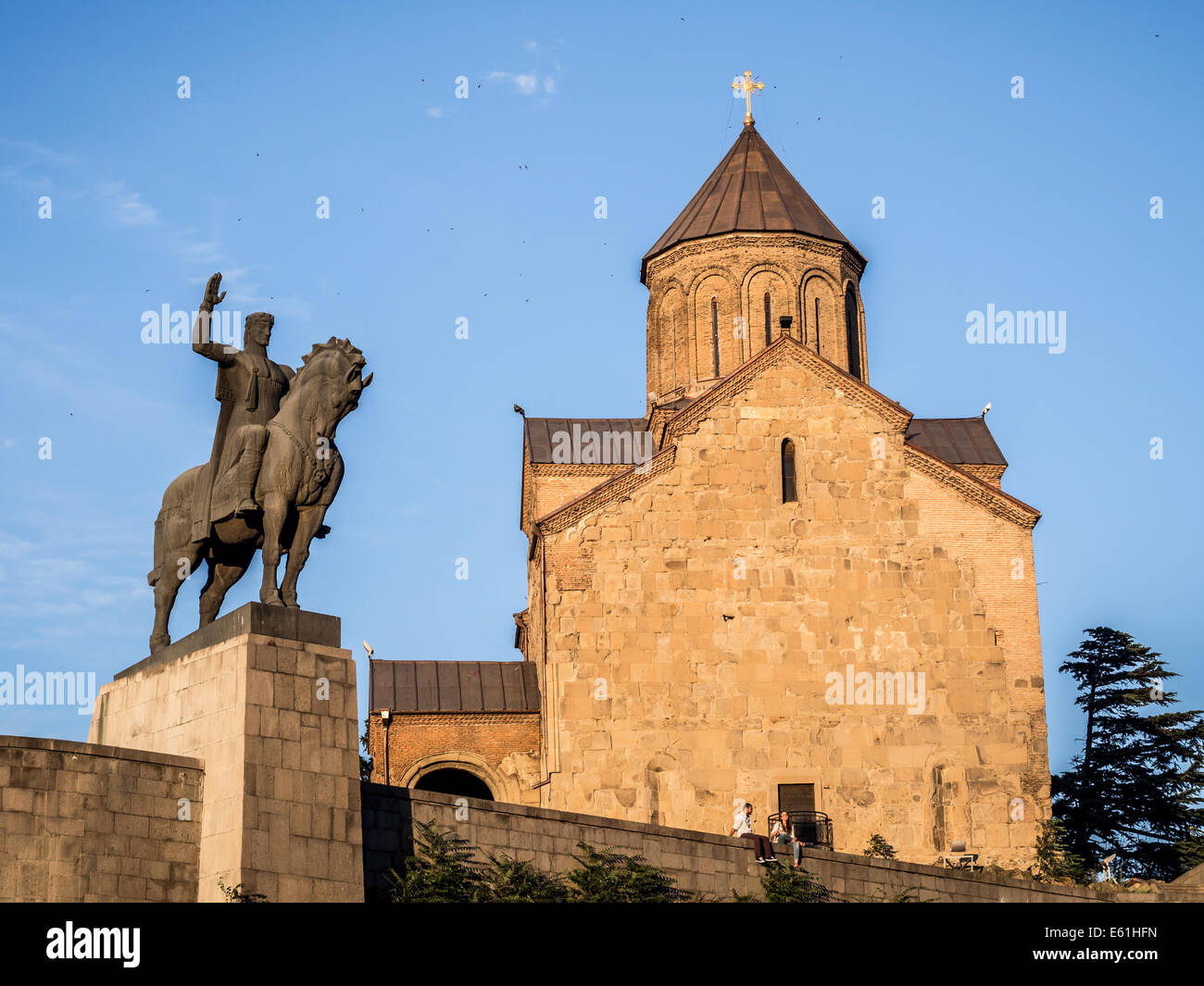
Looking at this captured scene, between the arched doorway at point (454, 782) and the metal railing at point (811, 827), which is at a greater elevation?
the arched doorway at point (454, 782)

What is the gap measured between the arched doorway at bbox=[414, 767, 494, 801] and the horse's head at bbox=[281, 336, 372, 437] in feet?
57.4

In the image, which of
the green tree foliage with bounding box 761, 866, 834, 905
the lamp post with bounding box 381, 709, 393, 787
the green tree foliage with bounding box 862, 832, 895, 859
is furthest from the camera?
the lamp post with bounding box 381, 709, 393, 787

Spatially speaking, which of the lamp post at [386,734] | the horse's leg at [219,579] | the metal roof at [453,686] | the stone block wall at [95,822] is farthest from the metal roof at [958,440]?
the stone block wall at [95,822]

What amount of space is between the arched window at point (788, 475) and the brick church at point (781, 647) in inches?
1.7

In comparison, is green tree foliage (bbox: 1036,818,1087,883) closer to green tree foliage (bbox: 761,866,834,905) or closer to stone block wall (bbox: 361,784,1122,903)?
stone block wall (bbox: 361,784,1122,903)

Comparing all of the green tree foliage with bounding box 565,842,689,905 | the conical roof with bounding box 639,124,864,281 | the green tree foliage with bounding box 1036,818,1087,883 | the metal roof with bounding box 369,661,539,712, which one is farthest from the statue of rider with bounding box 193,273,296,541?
the conical roof with bounding box 639,124,864,281

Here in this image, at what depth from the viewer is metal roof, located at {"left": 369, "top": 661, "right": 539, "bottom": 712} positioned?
33000 millimetres

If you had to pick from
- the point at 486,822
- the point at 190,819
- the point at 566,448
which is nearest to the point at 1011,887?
the point at 486,822

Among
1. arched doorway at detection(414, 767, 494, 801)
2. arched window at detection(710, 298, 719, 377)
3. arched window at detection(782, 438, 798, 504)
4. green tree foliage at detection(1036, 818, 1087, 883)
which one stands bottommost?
green tree foliage at detection(1036, 818, 1087, 883)

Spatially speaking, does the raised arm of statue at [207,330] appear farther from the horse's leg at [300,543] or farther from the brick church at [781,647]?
the brick church at [781,647]

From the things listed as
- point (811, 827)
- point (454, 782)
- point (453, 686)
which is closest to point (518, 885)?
point (811, 827)

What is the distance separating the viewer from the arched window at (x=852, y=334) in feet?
130
